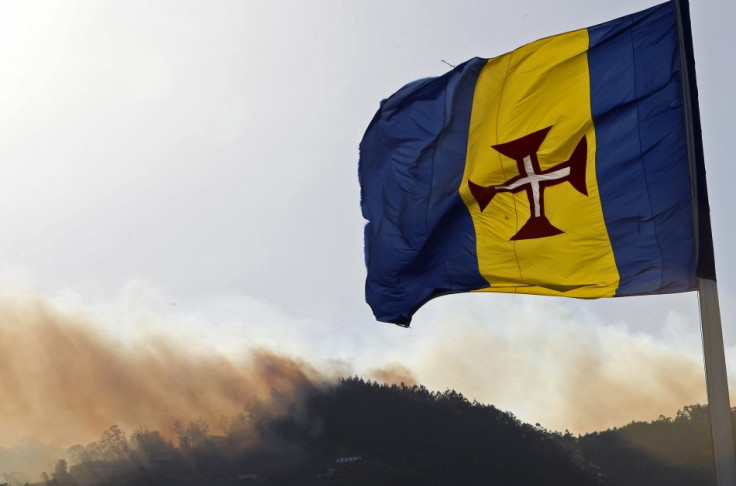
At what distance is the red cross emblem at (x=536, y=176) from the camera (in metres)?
16.0

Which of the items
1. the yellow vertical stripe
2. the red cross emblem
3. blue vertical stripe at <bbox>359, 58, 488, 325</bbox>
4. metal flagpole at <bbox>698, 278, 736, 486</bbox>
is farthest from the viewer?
blue vertical stripe at <bbox>359, 58, 488, 325</bbox>

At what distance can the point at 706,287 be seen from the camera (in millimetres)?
14055

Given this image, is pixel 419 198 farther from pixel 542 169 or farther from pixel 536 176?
pixel 542 169

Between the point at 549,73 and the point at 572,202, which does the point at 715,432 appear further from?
the point at 549,73

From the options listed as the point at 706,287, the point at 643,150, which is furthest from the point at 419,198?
the point at 706,287

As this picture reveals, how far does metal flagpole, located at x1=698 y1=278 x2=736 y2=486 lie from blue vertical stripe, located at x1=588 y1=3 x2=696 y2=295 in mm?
731

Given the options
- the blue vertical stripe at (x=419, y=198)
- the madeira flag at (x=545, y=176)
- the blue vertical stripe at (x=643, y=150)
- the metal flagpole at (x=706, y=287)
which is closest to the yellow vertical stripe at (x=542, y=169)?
the madeira flag at (x=545, y=176)

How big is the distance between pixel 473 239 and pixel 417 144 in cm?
227

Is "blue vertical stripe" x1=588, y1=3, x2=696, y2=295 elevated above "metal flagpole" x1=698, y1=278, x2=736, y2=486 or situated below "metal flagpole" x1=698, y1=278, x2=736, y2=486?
above

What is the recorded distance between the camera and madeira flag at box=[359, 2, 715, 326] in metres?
15.0

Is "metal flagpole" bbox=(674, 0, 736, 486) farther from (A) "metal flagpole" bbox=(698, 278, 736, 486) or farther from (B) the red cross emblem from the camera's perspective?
(B) the red cross emblem

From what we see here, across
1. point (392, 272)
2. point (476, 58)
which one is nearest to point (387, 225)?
point (392, 272)

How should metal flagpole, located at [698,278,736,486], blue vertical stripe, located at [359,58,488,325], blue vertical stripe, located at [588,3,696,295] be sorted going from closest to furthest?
metal flagpole, located at [698,278,736,486] → blue vertical stripe, located at [588,3,696,295] → blue vertical stripe, located at [359,58,488,325]

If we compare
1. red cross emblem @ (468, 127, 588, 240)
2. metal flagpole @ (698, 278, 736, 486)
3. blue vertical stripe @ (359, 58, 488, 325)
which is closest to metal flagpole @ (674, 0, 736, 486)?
metal flagpole @ (698, 278, 736, 486)
